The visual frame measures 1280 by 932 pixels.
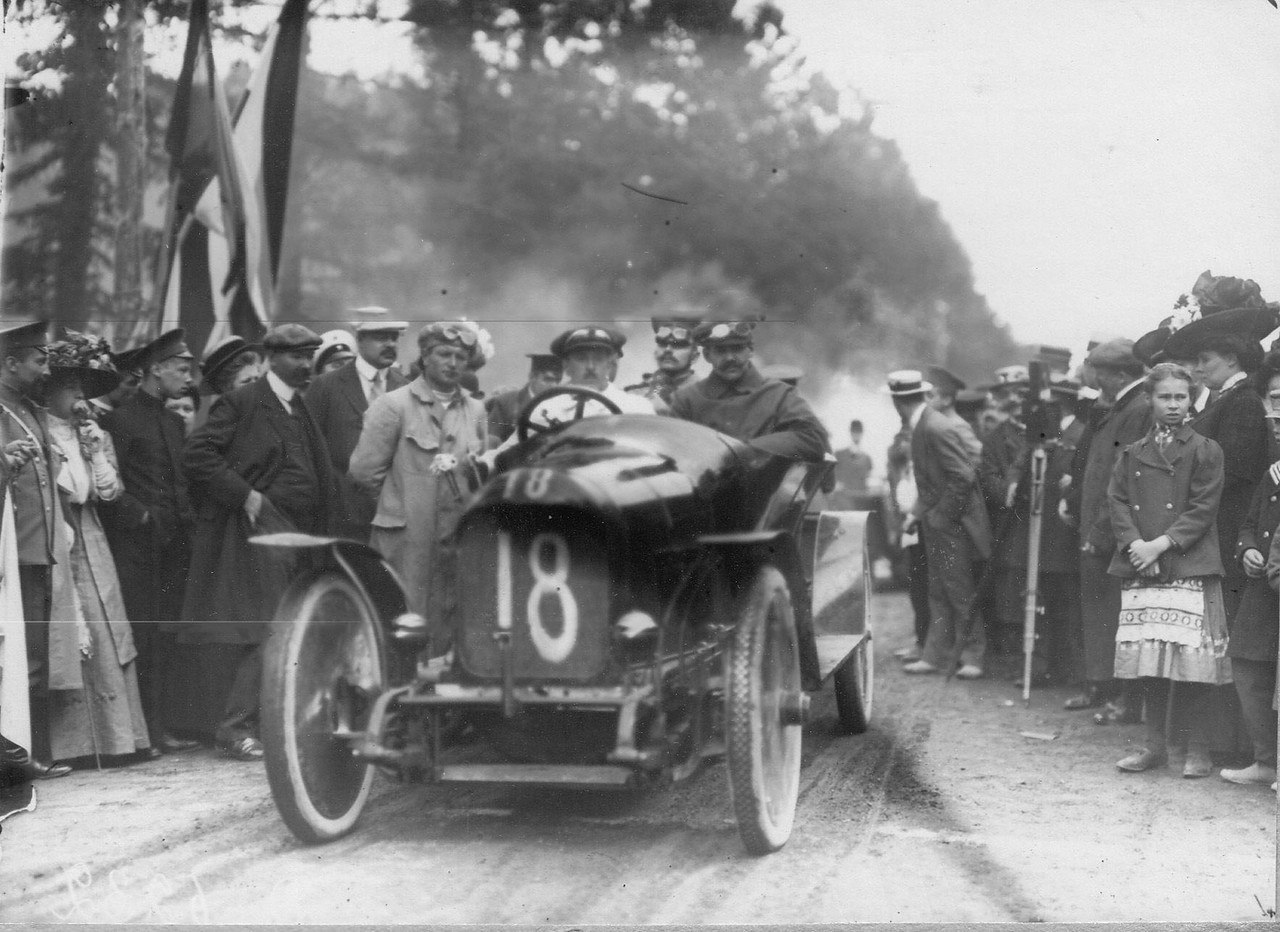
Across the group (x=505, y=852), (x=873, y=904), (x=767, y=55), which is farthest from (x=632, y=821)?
(x=767, y=55)

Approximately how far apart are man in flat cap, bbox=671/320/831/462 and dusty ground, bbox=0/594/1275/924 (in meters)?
1.27

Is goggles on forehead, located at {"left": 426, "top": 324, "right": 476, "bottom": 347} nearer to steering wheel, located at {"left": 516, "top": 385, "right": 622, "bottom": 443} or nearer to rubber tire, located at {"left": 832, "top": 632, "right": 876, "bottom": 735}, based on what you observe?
steering wheel, located at {"left": 516, "top": 385, "right": 622, "bottom": 443}

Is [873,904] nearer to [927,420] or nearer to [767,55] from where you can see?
[927,420]

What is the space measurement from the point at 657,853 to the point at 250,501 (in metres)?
2.01

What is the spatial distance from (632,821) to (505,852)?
18.4 inches

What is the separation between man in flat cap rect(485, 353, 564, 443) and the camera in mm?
4957

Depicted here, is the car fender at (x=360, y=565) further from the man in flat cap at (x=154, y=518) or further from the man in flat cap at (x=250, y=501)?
the man in flat cap at (x=154, y=518)

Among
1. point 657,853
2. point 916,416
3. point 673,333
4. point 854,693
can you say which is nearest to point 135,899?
point 657,853

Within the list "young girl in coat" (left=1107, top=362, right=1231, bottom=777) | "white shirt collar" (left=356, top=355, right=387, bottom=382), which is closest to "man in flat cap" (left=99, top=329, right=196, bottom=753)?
"white shirt collar" (left=356, top=355, right=387, bottom=382)

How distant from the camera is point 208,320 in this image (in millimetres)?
5258

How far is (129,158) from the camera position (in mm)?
5203

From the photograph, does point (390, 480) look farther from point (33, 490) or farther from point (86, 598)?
point (33, 490)

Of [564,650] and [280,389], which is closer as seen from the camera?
[564,650]

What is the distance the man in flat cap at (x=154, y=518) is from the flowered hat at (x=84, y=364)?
0.34 ft
